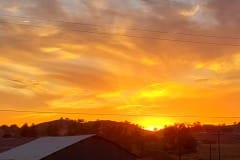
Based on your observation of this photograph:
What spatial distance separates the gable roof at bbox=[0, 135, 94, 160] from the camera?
46094 millimetres

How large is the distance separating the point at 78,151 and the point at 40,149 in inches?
161

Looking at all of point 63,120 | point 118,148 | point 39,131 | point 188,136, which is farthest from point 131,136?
point 63,120

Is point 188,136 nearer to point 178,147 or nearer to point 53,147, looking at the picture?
point 178,147

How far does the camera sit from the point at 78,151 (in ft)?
156

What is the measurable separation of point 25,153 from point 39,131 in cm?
6516

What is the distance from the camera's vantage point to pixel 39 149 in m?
49.6

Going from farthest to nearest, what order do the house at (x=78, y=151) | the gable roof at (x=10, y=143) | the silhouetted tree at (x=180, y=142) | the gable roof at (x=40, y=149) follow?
the silhouetted tree at (x=180, y=142) → the gable roof at (x=10, y=143) → the gable roof at (x=40, y=149) → the house at (x=78, y=151)

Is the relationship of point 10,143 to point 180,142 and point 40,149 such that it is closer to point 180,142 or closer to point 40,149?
point 40,149

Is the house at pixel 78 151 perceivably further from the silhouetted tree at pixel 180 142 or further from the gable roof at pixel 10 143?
the silhouetted tree at pixel 180 142

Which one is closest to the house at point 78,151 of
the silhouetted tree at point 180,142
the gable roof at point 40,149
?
the gable roof at point 40,149

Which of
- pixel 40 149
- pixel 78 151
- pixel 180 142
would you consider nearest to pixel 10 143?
pixel 40 149

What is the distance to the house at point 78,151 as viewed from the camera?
45.9 metres

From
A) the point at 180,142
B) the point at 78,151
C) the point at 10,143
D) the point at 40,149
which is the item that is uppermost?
the point at 180,142

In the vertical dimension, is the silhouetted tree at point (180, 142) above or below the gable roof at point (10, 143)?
above
